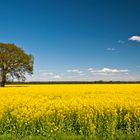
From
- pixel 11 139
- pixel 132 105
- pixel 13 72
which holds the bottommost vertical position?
pixel 11 139

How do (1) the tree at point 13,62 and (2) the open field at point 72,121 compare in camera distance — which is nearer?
(2) the open field at point 72,121

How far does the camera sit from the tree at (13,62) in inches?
2242

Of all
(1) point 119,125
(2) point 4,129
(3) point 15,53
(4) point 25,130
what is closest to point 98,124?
(1) point 119,125

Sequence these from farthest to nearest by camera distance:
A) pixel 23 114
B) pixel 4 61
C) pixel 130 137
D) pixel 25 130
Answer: pixel 4 61
pixel 23 114
pixel 25 130
pixel 130 137

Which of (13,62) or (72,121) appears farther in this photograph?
(13,62)

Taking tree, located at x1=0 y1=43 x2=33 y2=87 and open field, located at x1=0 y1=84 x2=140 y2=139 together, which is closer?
open field, located at x1=0 y1=84 x2=140 y2=139

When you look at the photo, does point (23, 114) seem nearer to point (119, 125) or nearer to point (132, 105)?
point (119, 125)

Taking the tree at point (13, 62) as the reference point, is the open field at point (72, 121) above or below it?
below

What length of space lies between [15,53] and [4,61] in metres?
2.20

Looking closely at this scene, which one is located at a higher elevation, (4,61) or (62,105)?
(4,61)

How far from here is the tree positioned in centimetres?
5694

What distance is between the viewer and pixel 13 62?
5719 centimetres

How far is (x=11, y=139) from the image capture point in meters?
9.60

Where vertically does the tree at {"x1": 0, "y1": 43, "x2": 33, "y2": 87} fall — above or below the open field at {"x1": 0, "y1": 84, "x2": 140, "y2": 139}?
above
